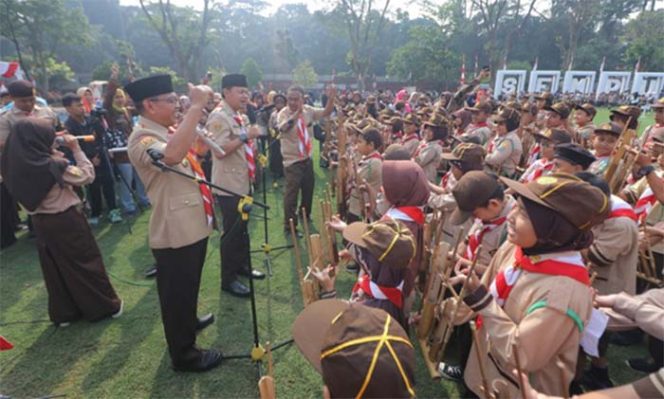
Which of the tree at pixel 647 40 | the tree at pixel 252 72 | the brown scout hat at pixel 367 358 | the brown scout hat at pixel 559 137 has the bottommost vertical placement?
the brown scout hat at pixel 367 358

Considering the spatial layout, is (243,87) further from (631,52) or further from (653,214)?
(631,52)

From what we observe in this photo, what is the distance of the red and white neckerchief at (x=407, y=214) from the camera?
9.46 ft

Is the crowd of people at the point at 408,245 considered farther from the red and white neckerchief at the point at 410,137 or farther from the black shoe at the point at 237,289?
the red and white neckerchief at the point at 410,137

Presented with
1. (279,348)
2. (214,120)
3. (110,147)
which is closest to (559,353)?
(279,348)

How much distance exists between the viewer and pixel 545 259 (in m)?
1.77

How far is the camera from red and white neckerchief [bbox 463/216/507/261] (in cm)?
286

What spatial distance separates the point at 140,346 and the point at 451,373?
9.25 feet

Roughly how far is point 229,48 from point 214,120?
203 ft

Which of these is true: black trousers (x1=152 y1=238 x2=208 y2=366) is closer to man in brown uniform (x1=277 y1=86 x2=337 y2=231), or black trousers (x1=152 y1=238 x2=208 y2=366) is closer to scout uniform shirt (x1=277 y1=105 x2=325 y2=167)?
man in brown uniform (x1=277 y1=86 x2=337 y2=231)

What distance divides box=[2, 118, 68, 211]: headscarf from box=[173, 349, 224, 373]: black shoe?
206 cm

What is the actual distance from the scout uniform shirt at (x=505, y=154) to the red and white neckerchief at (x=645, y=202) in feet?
7.33

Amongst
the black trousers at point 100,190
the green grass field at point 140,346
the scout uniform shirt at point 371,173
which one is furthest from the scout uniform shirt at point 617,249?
the black trousers at point 100,190

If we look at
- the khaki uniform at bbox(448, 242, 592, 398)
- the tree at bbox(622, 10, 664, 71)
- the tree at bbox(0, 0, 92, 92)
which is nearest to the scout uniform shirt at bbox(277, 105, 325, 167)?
the khaki uniform at bbox(448, 242, 592, 398)

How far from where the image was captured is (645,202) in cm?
346
